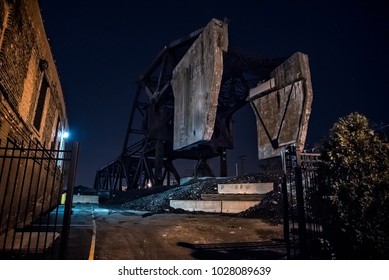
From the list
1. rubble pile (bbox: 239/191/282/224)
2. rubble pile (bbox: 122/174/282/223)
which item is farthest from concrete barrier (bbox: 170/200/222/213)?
rubble pile (bbox: 239/191/282/224)

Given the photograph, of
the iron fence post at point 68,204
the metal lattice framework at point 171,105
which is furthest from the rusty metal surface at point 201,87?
the iron fence post at point 68,204

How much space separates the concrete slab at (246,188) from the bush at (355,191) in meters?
6.30

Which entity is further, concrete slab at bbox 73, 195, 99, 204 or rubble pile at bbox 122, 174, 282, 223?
concrete slab at bbox 73, 195, 99, 204

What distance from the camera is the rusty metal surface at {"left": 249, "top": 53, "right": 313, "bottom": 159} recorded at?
1245 centimetres

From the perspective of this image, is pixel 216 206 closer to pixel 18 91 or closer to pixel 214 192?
pixel 214 192

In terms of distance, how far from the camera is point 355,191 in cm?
361

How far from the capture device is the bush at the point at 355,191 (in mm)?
3365

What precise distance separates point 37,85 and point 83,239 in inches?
157

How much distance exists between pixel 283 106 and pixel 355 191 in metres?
10.5

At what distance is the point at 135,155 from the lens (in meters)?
22.8

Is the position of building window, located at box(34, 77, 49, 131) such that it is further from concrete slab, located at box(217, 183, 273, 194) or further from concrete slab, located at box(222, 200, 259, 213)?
concrete slab, located at box(217, 183, 273, 194)

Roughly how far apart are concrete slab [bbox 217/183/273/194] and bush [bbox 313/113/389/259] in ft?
20.7
